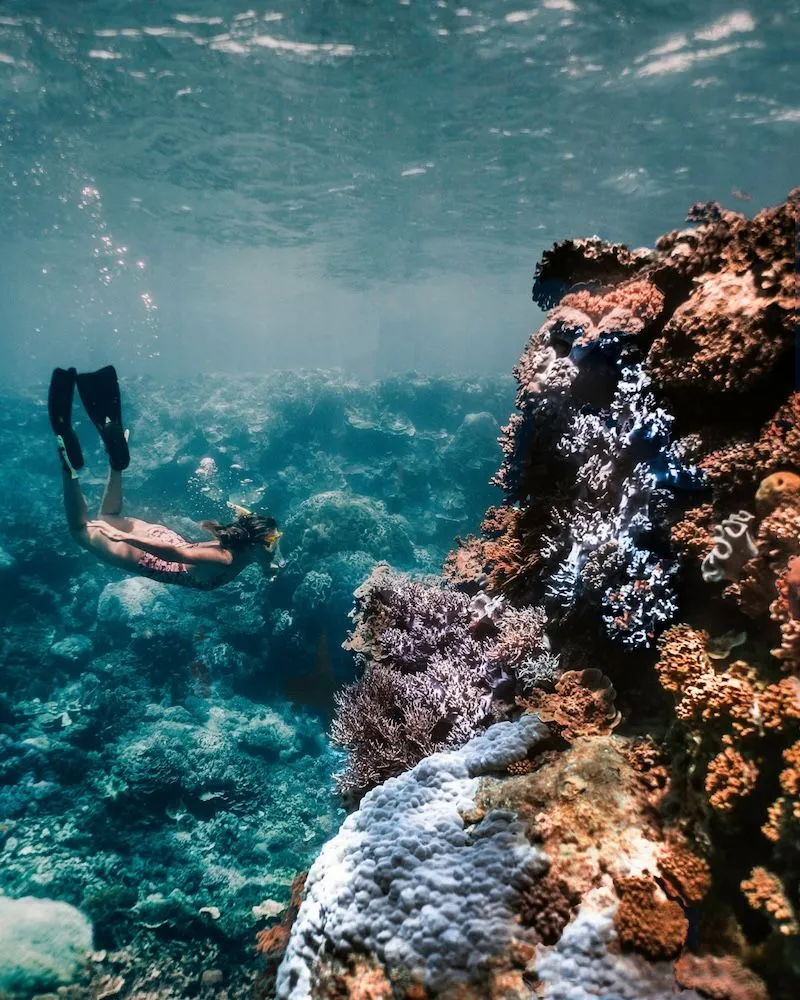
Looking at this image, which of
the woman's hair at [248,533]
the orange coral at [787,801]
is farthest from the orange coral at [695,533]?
the woman's hair at [248,533]

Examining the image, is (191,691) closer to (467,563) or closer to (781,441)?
(467,563)

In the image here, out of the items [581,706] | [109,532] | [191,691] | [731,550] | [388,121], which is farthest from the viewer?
[388,121]

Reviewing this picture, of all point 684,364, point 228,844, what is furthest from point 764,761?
point 228,844

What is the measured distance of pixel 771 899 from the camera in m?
1.99

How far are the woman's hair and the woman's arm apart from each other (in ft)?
0.83

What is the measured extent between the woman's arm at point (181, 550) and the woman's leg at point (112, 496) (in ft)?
2.48

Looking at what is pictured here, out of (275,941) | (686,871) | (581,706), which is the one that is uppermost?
(686,871)

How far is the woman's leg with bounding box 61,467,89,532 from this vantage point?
25.4 feet

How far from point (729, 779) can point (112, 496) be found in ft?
29.8

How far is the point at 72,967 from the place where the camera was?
253 inches

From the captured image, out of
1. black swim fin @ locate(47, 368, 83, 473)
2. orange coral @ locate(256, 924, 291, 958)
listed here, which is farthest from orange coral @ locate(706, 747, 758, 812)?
black swim fin @ locate(47, 368, 83, 473)

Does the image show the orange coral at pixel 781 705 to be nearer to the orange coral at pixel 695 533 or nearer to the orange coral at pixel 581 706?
the orange coral at pixel 695 533

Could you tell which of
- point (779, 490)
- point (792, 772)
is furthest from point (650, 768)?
point (779, 490)

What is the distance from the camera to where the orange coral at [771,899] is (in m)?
1.92
